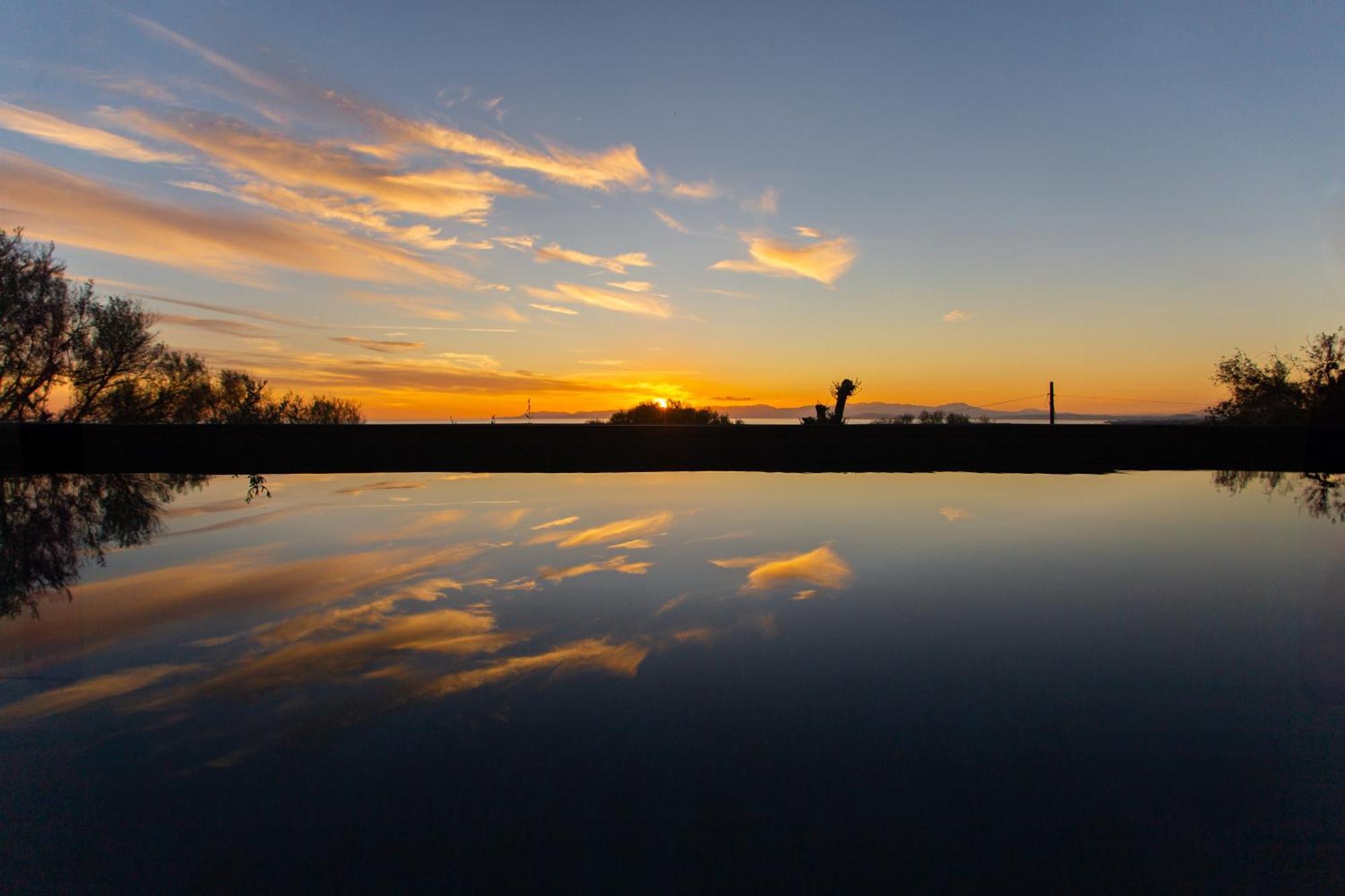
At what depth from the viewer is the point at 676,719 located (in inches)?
129

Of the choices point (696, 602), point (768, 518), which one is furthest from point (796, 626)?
point (768, 518)

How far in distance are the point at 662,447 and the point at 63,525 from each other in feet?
47.0

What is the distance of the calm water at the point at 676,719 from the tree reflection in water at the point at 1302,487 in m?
4.34

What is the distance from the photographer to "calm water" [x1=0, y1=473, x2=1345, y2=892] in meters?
2.26

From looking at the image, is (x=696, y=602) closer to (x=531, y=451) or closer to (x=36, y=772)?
(x=36, y=772)

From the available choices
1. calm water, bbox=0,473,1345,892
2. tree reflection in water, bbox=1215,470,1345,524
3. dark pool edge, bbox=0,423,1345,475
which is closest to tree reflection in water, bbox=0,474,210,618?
calm water, bbox=0,473,1345,892

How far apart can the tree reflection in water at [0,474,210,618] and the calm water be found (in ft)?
0.55

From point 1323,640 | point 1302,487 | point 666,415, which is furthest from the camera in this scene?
point 666,415

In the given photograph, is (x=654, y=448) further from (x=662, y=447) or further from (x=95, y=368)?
(x=95, y=368)

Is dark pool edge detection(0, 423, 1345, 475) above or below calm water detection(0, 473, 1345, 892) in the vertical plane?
above

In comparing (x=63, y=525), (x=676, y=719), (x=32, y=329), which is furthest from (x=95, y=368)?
(x=676, y=719)

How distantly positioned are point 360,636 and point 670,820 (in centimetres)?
299

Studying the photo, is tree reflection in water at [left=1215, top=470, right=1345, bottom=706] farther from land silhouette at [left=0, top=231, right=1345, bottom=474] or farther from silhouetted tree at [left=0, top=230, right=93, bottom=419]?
silhouetted tree at [left=0, top=230, right=93, bottom=419]

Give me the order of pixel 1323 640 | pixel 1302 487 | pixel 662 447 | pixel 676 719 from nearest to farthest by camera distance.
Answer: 1. pixel 676 719
2. pixel 1323 640
3. pixel 1302 487
4. pixel 662 447
